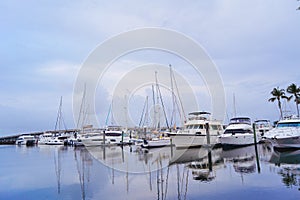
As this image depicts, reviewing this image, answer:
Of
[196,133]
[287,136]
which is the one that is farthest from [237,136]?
[287,136]

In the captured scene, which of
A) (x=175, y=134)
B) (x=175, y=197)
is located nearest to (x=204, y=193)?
(x=175, y=197)

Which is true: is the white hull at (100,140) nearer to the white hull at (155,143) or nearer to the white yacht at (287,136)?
the white hull at (155,143)

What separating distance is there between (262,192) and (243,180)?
313 centimetres

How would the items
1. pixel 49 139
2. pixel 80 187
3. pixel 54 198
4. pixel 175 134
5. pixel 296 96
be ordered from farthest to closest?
pixel 49 139, pixel 296 96, pixel 175 134, pixel 80 187, pixel 54 198

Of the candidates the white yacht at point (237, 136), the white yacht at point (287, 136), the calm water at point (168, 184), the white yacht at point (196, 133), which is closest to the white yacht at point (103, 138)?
the white yacht at point (196, 133)

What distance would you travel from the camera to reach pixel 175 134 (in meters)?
39.7

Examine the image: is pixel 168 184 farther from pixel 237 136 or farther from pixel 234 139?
pixel 237 136

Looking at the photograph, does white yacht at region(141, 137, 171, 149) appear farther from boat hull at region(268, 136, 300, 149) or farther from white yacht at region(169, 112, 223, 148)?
boat hull at region(268, 136, 300, 149)

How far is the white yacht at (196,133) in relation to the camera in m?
39.8

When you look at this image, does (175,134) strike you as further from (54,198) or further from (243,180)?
(54,198)

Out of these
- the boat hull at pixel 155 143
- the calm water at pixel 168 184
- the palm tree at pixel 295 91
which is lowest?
the calm water at pixel 168 184

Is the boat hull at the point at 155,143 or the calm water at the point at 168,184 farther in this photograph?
the boat hull at the point at 155,143

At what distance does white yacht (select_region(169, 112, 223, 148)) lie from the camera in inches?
1569

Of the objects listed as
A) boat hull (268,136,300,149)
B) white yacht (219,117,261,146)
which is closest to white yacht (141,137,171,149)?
white yacht (219,117,261,146)
